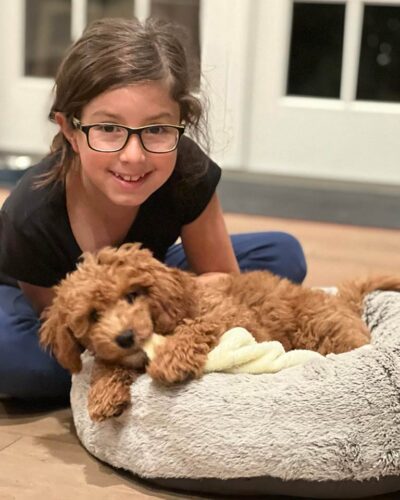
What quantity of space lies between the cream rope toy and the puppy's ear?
0.38 feet

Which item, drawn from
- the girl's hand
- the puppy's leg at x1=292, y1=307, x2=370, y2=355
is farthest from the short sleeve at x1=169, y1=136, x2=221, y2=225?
the puppy's leg at x1=292, y1=307, x2=370, y2=355

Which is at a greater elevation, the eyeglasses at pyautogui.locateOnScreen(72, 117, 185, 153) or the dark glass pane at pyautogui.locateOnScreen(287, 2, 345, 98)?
the dark glass pane at pyautogui.locateOnScreen(287, 2, 345, 98)

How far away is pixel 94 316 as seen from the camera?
122 cm

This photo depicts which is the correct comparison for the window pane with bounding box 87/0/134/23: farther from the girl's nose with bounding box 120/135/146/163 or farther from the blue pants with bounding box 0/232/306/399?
the girl's nose with bounding box 120/135/146/163

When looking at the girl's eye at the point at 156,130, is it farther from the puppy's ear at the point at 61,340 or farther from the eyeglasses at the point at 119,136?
the puppy's ear at the point at 61,340

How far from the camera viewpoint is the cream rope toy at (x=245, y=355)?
4.16ft

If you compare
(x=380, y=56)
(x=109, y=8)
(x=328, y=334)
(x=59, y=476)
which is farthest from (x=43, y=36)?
(x=59, y=476)

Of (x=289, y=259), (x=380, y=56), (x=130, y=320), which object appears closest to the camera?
(x=130, y=320)

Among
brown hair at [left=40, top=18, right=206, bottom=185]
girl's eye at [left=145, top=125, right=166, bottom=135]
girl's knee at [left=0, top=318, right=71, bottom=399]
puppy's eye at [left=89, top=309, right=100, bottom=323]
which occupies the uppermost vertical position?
brown hair at [left=40, top=18, right=206, bottom=185]

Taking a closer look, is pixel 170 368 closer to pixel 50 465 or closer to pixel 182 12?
pixel 50 465

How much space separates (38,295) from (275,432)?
1.84 ft

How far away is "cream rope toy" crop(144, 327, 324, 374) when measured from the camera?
1267 millimetres

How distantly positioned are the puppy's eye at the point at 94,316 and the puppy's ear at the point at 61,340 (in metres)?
0.05

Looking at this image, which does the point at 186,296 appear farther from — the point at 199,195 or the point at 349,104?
the point at 349,104
